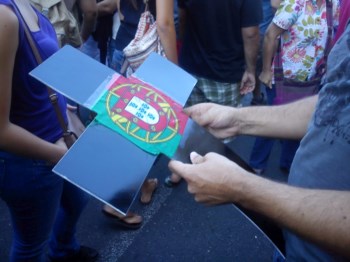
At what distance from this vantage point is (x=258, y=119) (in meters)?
1.36

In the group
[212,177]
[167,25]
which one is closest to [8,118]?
[212,177]

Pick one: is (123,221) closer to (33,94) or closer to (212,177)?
(33,94)

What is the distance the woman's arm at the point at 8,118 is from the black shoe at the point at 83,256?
938 mm

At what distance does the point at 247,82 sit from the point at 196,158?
1577 millimetres

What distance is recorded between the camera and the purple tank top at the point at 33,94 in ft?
3.95

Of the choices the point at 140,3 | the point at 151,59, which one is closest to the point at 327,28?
the point at 140,3

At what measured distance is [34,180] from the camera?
1.38m

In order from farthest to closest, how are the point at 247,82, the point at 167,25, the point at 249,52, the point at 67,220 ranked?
the point at 247,82 → the point at 249,52 → the point at 167,25 → the point at 67,220

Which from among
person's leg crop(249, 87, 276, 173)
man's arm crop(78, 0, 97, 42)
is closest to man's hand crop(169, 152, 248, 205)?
person's leg crop(249, 87, 276, 173)

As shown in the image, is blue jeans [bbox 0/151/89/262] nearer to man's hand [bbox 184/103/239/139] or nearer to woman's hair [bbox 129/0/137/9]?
man's hand [bbox 184/103/239/139]

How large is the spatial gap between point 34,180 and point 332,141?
3.41 ft

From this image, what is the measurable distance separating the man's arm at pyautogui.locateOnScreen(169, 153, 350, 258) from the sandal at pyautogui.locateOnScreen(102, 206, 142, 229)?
147 cm

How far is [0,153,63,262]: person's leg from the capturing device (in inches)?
52.6

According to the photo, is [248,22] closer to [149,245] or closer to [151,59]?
[151,59]
